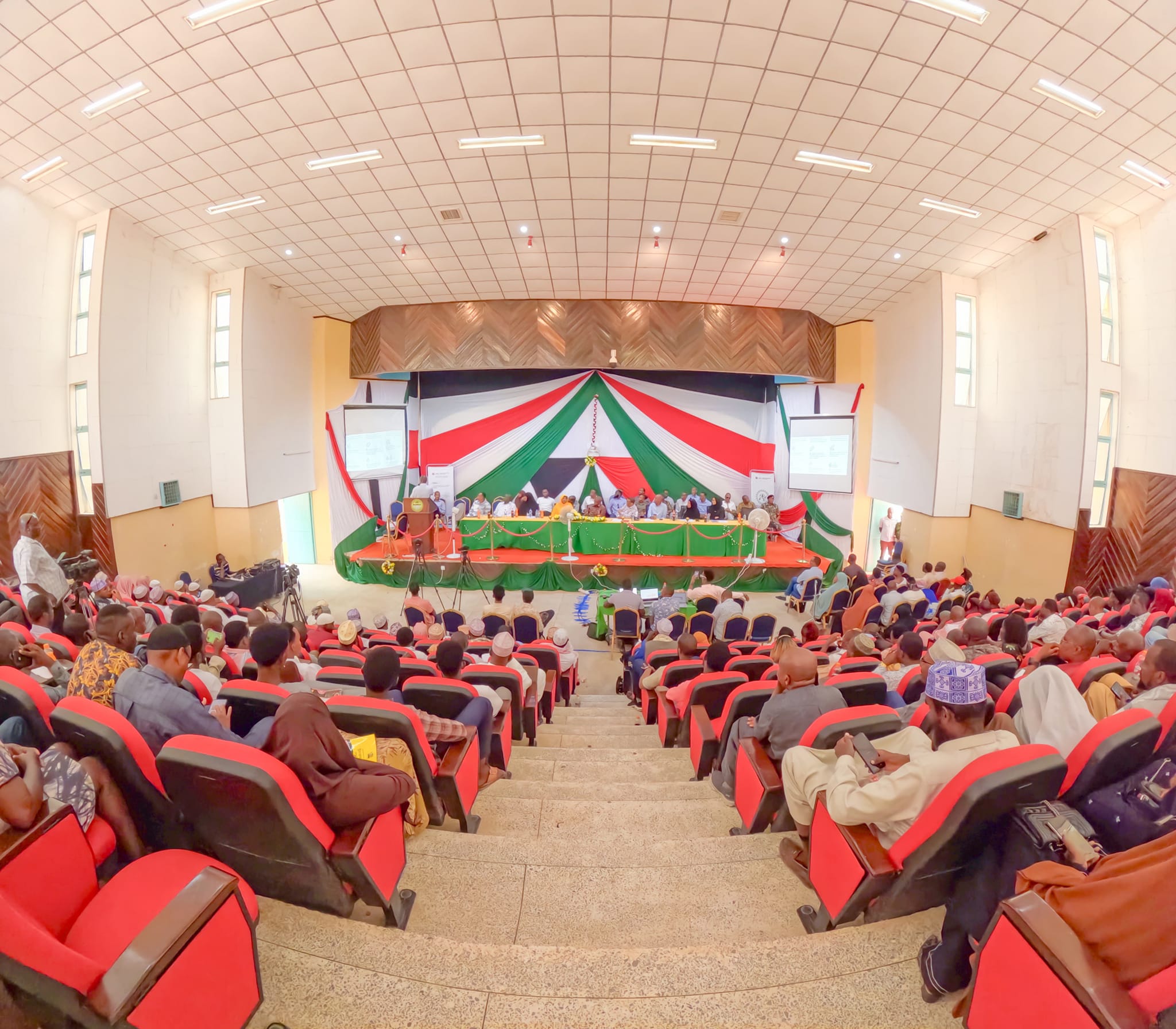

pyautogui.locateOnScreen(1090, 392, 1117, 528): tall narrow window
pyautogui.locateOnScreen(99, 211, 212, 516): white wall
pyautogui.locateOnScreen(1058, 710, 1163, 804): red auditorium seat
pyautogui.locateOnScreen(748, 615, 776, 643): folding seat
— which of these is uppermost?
pyautogui.locateOnScreen(99, 211, 212, 516): white wall

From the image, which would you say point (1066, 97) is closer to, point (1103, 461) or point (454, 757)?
point (1103, 461)

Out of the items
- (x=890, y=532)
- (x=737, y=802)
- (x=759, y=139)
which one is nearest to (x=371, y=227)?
(x=759, y=139)

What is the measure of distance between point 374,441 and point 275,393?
6.97 feet

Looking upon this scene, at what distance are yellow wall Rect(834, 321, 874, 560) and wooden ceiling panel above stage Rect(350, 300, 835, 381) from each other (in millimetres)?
836

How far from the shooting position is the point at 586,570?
9.05 metres

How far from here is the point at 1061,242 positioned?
6.23 metres

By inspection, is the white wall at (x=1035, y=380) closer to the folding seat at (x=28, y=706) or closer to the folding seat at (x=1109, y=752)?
the folding seat at (x=1109, y=752)

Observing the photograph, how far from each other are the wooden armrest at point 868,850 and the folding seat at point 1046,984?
244mm

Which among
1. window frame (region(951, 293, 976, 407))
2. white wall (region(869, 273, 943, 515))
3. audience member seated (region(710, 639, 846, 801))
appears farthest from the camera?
white wall (region(869, 273, 943, 515))

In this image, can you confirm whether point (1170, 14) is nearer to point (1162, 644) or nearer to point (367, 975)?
point (1162, 644)

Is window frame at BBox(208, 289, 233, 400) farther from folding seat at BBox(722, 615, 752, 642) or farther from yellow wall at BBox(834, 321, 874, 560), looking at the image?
yellow wall at BBox(834, 321, 874, 560)

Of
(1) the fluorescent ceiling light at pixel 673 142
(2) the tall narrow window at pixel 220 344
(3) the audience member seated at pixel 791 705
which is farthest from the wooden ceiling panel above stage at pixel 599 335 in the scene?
(3) the audience member seated at pixel 791 705

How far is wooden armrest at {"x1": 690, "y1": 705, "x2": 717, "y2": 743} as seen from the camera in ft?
9.03

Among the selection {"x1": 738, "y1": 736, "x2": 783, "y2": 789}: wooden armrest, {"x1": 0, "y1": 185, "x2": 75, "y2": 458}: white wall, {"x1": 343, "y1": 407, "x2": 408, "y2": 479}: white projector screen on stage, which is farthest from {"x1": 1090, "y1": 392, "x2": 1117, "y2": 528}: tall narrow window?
{"x1": 0, "y1": 185, "x2": 75, "y2": 458}: white wall
